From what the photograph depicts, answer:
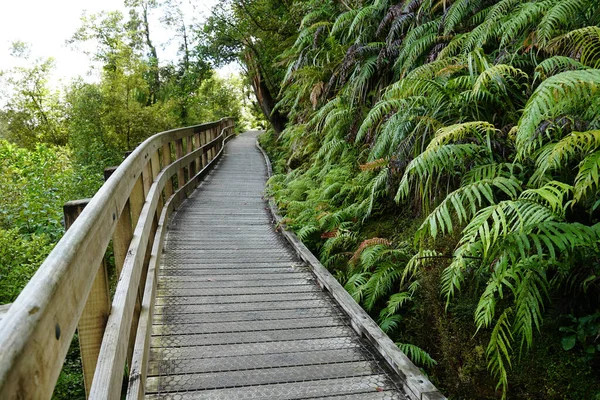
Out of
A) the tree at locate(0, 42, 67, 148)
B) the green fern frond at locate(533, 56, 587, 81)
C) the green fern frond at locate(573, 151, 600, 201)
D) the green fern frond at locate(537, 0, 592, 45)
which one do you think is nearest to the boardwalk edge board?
the green fern frond at locate(573, 151, 600, 201)

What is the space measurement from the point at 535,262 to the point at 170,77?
2338 centimetres

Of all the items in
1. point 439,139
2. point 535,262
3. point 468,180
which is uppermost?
point 439,139

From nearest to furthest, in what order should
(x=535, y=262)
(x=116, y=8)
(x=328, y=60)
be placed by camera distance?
(x=535, y=262), (x=328, y=60), (x=116, y=8)

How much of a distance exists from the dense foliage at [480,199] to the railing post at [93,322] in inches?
69.1

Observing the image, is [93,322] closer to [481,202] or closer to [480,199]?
[480,199]

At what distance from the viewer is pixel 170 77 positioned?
2291 cm

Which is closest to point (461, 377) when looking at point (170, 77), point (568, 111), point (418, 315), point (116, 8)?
point (418, 315)

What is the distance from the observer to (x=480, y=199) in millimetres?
2439

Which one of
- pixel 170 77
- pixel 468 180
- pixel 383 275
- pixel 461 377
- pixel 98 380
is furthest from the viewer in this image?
pixel 170 77

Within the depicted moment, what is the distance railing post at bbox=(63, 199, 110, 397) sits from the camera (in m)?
1.62

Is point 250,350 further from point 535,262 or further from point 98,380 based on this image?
point 535,262

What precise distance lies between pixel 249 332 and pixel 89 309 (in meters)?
1.65

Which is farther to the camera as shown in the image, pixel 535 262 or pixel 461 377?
pixel 461 377

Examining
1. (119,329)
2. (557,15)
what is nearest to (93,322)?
(119,329)
